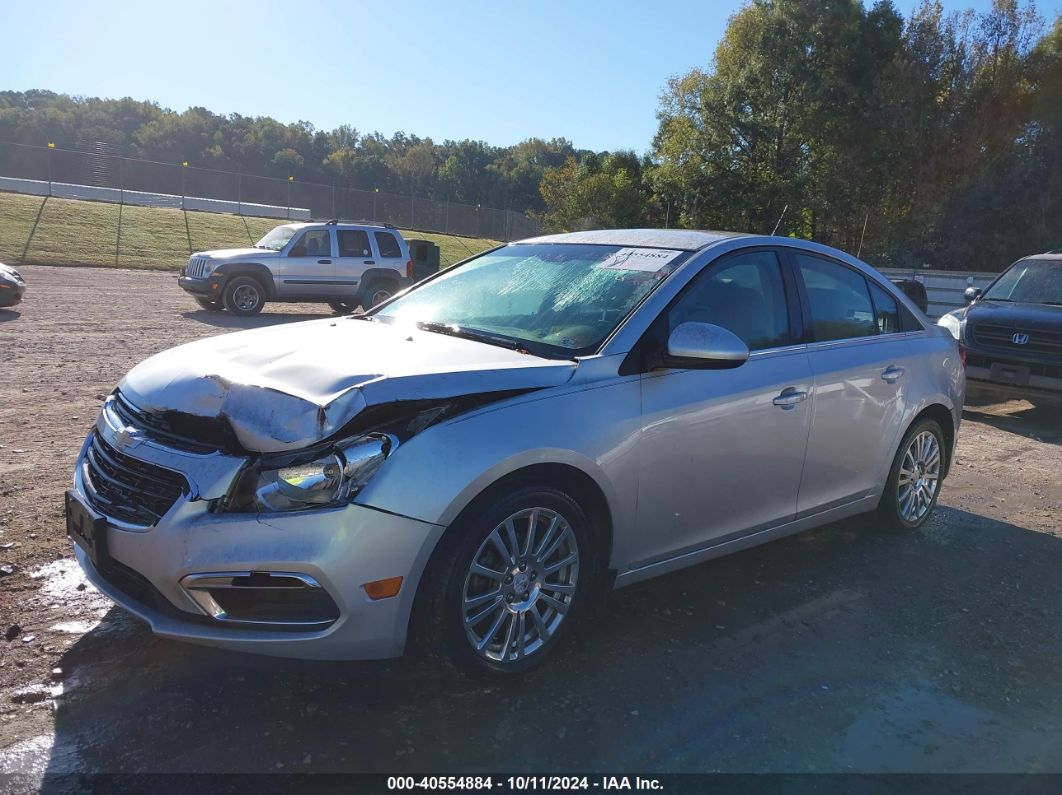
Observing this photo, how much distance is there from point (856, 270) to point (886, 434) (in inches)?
38.3

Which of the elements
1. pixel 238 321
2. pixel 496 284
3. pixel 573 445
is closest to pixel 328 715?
pixel 573 445

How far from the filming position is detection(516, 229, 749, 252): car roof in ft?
13.9

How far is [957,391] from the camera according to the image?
5496mm

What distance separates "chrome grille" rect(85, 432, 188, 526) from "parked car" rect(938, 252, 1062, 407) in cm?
890

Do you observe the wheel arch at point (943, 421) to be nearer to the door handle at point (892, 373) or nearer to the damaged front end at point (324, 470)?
the door handle at point (892, 373)

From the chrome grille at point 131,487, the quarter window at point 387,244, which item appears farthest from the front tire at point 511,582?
the quarter window at point 387,244

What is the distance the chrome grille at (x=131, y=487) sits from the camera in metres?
2.90

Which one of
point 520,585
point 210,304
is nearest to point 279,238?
point 210,304

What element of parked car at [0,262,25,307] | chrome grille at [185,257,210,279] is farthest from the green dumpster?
parked car at [0,262,25,307]

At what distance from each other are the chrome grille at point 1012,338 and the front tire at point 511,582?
7.84 m

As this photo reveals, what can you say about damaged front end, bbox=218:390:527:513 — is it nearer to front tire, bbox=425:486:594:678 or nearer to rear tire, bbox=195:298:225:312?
front tire, bbox=425:486:594:678

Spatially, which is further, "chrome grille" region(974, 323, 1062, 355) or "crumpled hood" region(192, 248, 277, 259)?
"crumpled hood" region(192, 248, 277, 259)

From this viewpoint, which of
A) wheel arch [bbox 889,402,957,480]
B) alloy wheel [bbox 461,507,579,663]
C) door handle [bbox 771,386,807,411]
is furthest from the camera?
wheel arch [bbox 889,402,957,480]

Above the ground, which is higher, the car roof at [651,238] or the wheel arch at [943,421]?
the car roof at [651,238]
